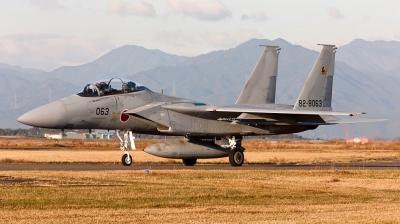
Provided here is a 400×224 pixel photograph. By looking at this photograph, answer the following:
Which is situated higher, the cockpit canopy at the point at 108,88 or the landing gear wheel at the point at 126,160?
the cockpit canopy at the point at 108,88

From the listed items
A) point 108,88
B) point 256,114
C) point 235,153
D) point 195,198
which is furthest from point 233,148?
point 195,198

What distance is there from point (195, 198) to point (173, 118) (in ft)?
38.4

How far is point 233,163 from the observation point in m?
27.2

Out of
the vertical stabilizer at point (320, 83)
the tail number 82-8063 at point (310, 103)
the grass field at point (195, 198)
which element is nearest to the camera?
the grass field at point (195, 198)

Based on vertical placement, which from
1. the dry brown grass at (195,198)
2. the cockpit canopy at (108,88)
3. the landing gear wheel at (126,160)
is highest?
the cockpit canopy at (108,88)

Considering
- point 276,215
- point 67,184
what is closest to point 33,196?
point 67,184

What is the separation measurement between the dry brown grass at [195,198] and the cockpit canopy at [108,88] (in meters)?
5.21

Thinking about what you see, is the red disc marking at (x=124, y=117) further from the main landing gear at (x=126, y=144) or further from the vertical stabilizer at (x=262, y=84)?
the vertical stabilizer at (x=262, y=84)

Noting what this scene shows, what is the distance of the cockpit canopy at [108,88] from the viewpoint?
83.4 feet

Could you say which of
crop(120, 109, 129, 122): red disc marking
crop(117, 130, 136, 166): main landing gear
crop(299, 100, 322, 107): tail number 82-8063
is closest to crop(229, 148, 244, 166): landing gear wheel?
crop(299, 100, 322, 107): tail number 82-8063

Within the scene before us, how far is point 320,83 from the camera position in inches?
1167

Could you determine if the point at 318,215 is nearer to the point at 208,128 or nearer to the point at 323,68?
the point at 208,128

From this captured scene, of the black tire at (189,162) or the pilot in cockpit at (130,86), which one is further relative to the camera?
the black tire at (189,162)

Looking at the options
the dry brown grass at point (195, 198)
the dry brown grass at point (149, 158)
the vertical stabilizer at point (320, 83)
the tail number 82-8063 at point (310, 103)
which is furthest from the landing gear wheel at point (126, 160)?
the vertical stabilizer at point (320, 83)
